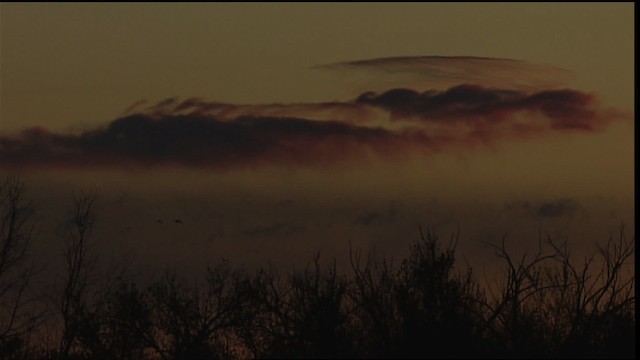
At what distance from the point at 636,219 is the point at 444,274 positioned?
19.8 ft

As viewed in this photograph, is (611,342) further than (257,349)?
No

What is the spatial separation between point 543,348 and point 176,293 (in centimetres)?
1656

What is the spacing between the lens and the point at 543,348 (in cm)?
3772

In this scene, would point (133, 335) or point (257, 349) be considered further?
point (133, 335)

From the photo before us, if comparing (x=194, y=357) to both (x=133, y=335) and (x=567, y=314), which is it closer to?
(x=133, y=335)

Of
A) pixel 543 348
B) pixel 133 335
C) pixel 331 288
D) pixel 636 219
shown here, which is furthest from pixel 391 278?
pixel 133 335

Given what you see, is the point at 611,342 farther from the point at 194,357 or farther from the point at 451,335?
the point at 194,357

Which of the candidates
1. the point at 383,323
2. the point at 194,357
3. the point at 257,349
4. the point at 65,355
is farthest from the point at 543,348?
the point at 65,355

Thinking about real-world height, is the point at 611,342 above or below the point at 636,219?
below

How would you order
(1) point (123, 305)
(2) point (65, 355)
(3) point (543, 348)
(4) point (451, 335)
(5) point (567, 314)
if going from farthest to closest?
(1) point (123, 305) → (2) point (65, 355) → (5) point (567, 314) → (3) point (543, 348) → (4) point (451, 335)

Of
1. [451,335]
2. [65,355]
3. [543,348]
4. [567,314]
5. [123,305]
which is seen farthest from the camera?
[123,305]

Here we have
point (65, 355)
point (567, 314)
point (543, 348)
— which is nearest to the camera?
point (543, 348)

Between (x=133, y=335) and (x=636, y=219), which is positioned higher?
(x=636, y=219)

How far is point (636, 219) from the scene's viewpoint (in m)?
39.8
